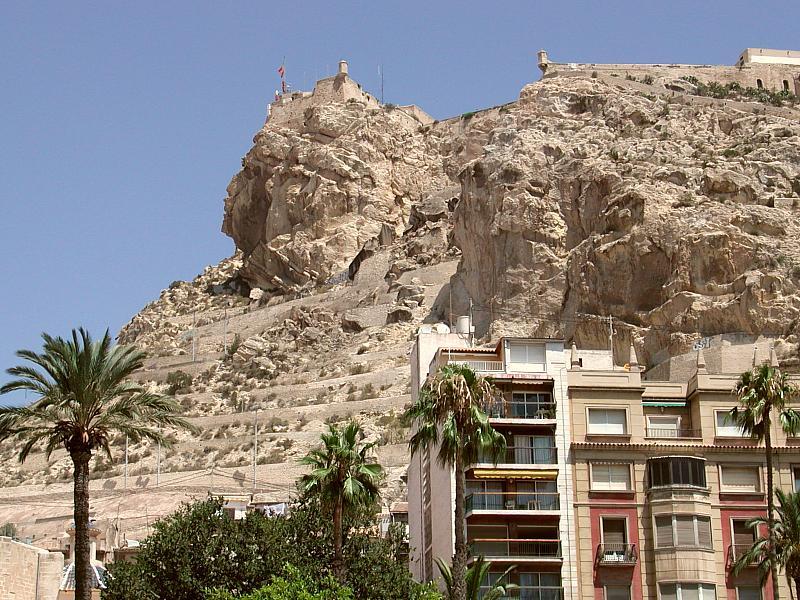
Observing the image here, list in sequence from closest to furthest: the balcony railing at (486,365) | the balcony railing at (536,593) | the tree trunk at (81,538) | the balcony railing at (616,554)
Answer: the tree trunk at (81,538) → the balcony railing at (536,593) → the balcony railing at (616,554) → the balcony railing at (486,365)

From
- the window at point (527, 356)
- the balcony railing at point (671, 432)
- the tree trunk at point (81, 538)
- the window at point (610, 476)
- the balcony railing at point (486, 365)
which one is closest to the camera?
the tree trunk at point (81, 538)

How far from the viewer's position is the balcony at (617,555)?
50.8 meters

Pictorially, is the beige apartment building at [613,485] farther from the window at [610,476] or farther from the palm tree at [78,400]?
the palm tree at [78,400]

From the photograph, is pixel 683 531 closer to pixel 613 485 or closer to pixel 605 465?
pixel 613 485

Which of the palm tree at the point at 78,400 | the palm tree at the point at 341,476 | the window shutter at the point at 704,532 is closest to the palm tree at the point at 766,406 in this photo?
the window shutter at the point at 704,532

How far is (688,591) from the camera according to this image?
50.1m

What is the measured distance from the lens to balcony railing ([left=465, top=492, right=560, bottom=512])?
171 feet

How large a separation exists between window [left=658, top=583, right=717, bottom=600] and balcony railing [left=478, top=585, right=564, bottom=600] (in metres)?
3.27

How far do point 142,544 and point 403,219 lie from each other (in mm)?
108843

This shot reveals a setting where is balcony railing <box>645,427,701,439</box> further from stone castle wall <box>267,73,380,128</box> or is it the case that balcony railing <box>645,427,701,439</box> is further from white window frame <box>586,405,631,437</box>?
stone castle wall <box>267,73,380,128</box>

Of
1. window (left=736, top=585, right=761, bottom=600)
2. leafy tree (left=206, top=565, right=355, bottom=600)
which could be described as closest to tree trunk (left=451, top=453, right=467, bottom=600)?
leafy tree (left=206, top=565, right=355, bottom=600)

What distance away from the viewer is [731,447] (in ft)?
173

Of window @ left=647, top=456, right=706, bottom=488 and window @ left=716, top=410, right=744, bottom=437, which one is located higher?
window @ left=716, top=410, right=744, bottom=437

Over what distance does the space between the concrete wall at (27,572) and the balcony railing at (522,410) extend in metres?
16.9
